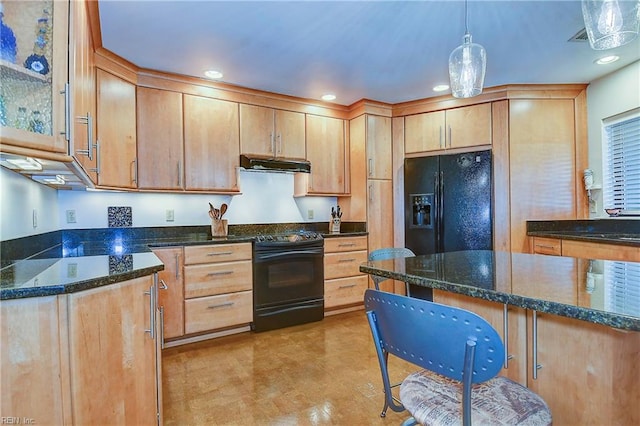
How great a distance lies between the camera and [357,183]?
12.9ft

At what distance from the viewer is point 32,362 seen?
1079 mm

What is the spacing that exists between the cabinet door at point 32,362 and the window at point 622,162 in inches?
163

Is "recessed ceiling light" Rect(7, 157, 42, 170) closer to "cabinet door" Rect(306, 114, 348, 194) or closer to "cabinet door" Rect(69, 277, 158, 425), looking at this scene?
"cabinet door" Rect(69, 277, 158, 425)

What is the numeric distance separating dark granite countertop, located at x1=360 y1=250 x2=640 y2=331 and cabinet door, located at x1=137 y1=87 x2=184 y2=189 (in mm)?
2230

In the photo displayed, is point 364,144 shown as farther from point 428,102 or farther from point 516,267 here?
point 516,267

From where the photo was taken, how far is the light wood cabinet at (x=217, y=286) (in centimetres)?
286

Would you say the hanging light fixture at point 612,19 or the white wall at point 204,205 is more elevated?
the hanging light fixture at point 612,19

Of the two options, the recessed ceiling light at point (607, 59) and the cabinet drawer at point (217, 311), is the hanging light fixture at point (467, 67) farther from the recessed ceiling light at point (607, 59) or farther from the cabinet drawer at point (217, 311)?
the cabinet drawer at point (217, 311)

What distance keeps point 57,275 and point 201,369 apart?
1475mm

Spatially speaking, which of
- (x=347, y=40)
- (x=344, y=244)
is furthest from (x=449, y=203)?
(x=347, y=40)

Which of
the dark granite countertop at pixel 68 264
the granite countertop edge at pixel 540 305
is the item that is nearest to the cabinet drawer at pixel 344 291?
the dark granite countertop at pixel 68 264

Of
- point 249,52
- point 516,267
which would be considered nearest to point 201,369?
point 516,267

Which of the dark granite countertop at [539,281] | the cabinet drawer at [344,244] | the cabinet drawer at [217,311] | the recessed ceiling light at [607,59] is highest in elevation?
the recessed ceiling light at [607,59]

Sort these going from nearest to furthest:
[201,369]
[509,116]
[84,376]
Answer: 1. [84,376]
2. [201,369]
3. [509,116]
